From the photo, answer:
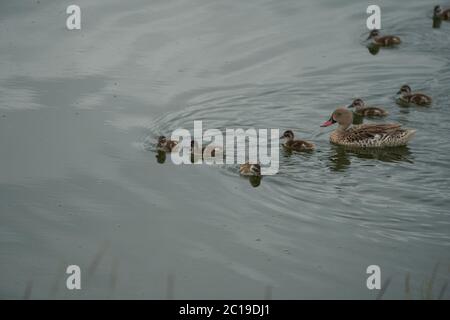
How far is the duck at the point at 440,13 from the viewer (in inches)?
559

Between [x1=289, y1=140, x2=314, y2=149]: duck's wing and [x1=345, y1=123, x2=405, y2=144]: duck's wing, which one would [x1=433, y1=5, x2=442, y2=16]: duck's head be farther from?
[x1=289, y1=140, x2=314, y2=149]: duck's wing

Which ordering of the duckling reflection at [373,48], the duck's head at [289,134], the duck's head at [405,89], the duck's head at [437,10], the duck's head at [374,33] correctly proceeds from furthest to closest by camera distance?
the duck's head at [437,10], the duck's head at [374,33], the duckling reflection at [373,48], the duck's head at [405,89], the duck's head at [289,134]

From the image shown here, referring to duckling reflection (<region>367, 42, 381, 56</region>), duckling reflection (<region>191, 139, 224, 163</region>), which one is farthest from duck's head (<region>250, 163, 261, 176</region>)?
duckling reflection (<region>367, 42, 381, 56</region>)

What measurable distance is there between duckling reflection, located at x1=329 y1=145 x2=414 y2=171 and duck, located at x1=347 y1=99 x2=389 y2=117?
83 centimetres

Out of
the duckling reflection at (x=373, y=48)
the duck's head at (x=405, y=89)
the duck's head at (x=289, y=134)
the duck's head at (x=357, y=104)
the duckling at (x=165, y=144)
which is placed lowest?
the duckling at (x=165, y=144)

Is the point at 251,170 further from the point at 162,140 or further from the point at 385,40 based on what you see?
the point at 385,40

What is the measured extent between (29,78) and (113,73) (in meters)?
1.09

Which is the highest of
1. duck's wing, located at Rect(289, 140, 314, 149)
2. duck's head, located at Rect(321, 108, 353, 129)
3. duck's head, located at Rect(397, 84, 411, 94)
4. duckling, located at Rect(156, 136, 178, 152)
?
duck's head, located at Rect(397, 84, 411, 94)

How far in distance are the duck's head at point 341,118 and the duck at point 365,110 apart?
0.45 m

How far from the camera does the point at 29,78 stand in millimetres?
12188

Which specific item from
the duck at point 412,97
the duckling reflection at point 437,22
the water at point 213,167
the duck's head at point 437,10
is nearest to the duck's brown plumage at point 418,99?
the duck at point 412,97

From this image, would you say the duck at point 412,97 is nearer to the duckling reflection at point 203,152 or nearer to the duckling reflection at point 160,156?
the duckling reflection at point 203,152

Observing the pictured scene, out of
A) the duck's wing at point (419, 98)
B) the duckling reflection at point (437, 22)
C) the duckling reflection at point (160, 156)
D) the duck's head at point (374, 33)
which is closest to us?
the duckling reflection at point (160, 156)

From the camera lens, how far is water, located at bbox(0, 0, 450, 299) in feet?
26.2
